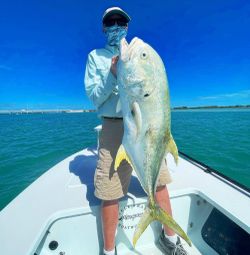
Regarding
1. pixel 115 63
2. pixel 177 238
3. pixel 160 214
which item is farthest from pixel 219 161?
pixel 115 63

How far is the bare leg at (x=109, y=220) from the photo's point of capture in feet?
7.68

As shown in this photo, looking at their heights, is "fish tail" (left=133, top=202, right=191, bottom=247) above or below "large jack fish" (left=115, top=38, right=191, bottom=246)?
below

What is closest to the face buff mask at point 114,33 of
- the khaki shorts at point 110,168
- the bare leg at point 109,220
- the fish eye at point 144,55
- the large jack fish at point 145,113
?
the large jack fish at point 145,113

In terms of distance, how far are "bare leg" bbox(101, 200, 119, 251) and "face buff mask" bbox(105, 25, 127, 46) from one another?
1.89 m

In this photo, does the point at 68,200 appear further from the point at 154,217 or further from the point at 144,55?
the point at 144,55

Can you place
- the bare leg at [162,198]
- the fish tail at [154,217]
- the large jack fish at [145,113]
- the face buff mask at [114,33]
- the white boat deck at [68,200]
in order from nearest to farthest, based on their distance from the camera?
1. the large jack fish at [145,113]
2. the fish tail at [154,217]
3. the white boat deck at [68,200]
4. the face buff mask at [114,33]
5. the bare leg at [162,198]

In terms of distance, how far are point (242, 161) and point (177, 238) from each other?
8383mm

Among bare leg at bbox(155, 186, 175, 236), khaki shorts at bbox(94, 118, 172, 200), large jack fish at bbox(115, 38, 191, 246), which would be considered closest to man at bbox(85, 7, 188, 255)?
khaki shorts at bbox(94, 118, 172, 200)

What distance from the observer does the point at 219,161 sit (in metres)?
9.84

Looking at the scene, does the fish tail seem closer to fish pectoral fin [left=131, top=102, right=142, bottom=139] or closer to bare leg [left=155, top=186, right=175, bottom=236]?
bare leg [left=155, top=186, right=175, bottom=236]

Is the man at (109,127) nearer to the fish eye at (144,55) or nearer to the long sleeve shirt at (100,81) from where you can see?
the long sleeve shirt at (100,81)

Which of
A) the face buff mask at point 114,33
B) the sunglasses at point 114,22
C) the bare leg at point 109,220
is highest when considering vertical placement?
the sunglasses at point 114,22

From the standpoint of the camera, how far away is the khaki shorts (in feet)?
7.57

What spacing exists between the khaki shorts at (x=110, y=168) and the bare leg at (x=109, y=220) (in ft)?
0.38
